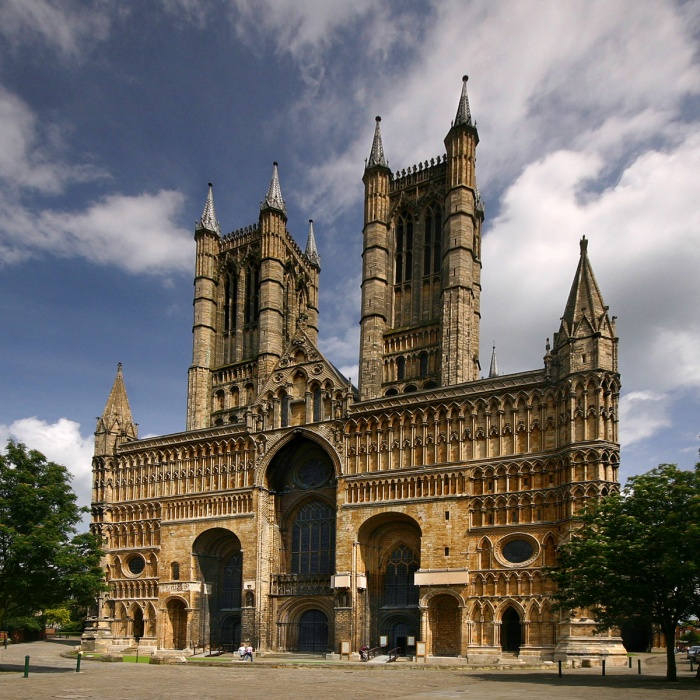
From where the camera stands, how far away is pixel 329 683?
32.6 meters

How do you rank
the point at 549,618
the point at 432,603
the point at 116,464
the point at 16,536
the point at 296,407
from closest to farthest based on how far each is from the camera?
the point at 16,536 → the point at 549,618 → the point at 432,603 → the point at 296,407 → the point at 116,464

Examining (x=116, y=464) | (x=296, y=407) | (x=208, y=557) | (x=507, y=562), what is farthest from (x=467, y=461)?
(x=116, y=464)

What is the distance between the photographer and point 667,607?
33656 millimetres

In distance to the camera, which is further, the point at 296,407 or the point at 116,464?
the point at 116,464

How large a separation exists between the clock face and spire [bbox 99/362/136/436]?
3641 centimetres

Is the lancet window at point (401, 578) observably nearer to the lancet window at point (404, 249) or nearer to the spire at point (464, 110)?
the lancet window at point (404, 249)

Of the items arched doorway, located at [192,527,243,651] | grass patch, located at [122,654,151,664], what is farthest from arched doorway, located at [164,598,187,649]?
grass patch, located at [122,654,151,664]

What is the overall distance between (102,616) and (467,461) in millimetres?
32991

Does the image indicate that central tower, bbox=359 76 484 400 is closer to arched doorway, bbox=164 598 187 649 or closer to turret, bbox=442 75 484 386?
turret, bbox=442 75 484 386

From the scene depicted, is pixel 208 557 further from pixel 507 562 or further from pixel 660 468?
pixel 660 468

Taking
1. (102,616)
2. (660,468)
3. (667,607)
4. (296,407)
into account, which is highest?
(296,407)

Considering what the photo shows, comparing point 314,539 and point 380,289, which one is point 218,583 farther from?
point 380,289

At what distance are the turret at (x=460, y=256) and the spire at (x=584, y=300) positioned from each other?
15480 millimetres

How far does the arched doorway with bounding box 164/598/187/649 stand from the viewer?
59.8 metres
